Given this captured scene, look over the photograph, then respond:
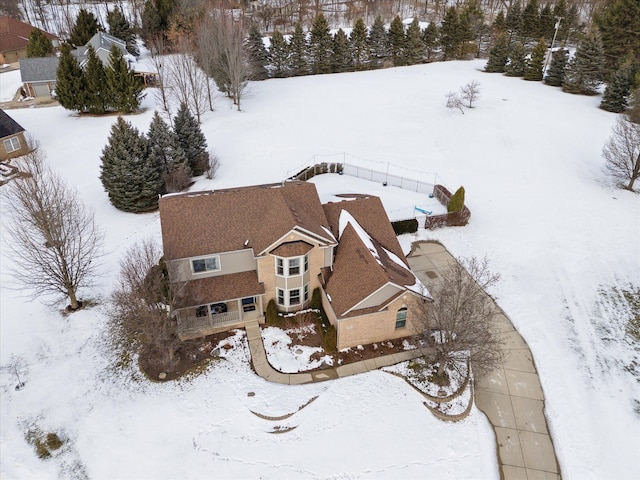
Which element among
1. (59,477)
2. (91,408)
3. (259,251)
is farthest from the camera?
(259,251)

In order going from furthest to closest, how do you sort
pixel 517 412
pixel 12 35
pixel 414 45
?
pixel 414 45
pixel 12 35
pixel 517 412

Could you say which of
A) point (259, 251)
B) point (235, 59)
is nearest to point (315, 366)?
point (259, 251)

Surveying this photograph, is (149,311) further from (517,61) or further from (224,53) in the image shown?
(517,61)

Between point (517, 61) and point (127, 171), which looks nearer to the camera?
point (127, 171)

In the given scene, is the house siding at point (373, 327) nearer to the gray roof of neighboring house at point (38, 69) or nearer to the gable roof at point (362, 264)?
the gable roof at point (362, 264)

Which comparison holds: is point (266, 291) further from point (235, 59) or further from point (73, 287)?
point (235, 59)

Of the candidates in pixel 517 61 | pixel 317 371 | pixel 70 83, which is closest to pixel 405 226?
pixel 317 371

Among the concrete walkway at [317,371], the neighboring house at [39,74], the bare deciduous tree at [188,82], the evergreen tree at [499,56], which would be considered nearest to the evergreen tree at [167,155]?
the bare deciduous tree at [188,82]
